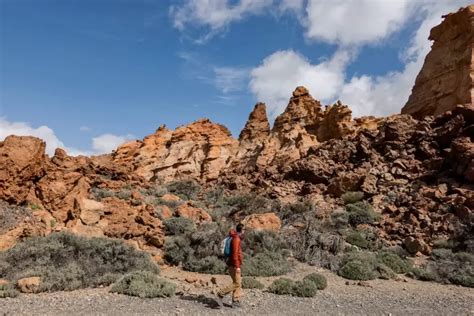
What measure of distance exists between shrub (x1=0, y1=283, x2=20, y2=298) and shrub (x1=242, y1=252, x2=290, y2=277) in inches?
202

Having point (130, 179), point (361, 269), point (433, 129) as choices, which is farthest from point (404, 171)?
point (130, 179)

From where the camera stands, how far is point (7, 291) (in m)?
7.85

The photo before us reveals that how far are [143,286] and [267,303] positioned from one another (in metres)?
2.44

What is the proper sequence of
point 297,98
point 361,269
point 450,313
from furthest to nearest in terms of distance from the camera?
point 297,98, point 361,269, point 450,313

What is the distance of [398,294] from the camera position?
30.4 feet

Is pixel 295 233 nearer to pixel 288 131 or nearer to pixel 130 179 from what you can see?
pixel 130 179

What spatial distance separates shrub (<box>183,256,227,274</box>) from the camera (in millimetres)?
10977

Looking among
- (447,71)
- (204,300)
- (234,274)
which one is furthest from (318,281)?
(447,71)

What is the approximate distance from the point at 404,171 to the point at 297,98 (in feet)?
60.9

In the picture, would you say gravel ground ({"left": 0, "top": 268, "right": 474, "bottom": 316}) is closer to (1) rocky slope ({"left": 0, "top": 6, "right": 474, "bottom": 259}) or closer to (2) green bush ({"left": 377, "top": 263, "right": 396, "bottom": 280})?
(2) green bush ({"left": 377, "top": 263, "right": 396, "bottom": 280})

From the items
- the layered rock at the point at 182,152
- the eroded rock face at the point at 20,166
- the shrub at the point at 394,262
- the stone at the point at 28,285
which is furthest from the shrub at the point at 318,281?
the layered rock at the point at 182,152

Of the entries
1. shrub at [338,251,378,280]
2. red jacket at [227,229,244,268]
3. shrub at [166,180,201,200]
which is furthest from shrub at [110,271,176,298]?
shrub at [166,180,201,200]

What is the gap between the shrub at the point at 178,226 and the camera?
13500 mm

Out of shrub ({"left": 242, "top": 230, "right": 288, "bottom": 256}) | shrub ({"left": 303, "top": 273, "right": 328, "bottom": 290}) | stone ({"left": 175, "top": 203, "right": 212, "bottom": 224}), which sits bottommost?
shrub ({"left": 303, "top": 273, "right": 328, "bottom": 290})
